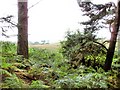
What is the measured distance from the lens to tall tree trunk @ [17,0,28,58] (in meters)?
4.52

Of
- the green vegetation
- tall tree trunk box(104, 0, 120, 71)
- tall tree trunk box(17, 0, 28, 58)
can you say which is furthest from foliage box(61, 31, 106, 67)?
tall tree trunk box(17, 0, 28, 58)

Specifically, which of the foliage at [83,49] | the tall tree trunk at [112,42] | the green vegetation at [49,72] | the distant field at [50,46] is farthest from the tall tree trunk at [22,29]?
the tall tree trunk at [112,42]

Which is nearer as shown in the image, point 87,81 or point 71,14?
point 87,81

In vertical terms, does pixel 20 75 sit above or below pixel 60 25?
below

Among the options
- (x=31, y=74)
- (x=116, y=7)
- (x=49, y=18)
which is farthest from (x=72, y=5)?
(x=31, y=74)

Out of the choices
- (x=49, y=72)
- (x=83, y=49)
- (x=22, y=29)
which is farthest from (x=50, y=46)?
(x=49, y=72)

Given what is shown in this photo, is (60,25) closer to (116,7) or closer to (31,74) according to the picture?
(116,7)

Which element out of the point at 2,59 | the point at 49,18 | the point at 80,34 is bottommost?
the point at 2,59

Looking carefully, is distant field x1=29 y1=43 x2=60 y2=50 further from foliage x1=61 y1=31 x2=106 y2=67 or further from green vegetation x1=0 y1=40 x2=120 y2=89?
foliage x1=61 y1=31 x2=106 y2=67

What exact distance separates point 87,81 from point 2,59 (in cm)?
142

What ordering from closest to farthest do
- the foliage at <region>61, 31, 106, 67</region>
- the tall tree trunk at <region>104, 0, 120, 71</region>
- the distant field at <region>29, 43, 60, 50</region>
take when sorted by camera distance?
the tall tree trunk at <region>104, 0, 120, 71</region> < the foliage at <region>61, 31, 106, 67</region> < the distant field at <region>29, 43, 60, 50</region>

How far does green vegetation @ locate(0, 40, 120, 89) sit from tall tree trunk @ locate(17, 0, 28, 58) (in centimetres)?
16

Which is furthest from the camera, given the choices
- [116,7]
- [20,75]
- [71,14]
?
[71,14]

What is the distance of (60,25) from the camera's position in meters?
5.08
